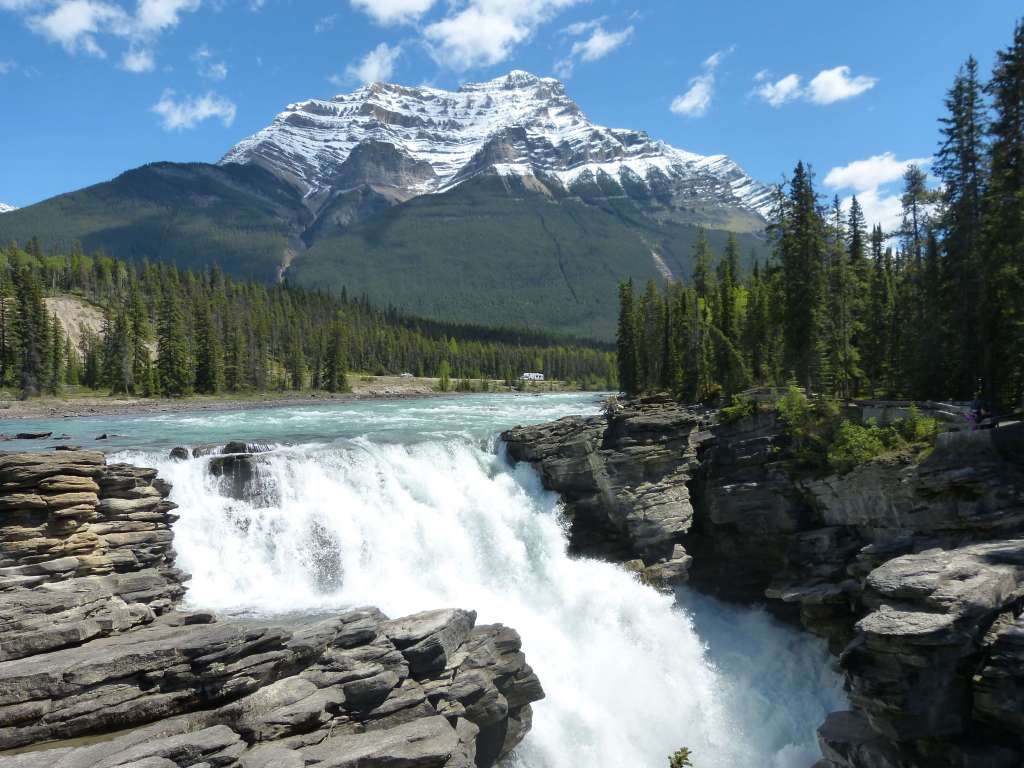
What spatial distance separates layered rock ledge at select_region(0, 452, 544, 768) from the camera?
482 inches

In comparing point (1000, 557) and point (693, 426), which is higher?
point (693, 426)

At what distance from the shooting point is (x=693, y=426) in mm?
32031

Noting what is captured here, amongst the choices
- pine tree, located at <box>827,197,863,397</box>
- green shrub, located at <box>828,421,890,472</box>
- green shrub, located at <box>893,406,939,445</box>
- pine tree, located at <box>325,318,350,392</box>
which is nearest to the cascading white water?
green shrub, located at <box>828,421,890,472</box>

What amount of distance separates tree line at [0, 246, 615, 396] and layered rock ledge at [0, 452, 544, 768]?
247 ft

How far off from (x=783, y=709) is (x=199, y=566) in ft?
74.6

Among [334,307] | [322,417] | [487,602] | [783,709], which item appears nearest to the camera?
[783,709]

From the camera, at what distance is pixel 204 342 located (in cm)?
9525

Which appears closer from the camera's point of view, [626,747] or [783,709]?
[626,747]

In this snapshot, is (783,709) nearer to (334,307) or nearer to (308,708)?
(308,708)

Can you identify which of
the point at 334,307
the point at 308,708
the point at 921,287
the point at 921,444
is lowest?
the point at 308,708

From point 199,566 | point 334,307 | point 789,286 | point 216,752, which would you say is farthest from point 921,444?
point 334,307

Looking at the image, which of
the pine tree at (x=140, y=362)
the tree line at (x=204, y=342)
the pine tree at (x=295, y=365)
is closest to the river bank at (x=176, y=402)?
the pine tree at (x=140, y=362)

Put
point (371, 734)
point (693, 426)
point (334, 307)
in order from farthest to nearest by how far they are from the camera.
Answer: point (334, 307) < point (693, 426) < point (371, 734)

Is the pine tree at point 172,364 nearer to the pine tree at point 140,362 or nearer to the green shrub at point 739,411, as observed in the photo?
the pine tree at point 140,362
